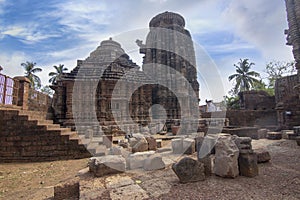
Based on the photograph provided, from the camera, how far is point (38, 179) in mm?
4617

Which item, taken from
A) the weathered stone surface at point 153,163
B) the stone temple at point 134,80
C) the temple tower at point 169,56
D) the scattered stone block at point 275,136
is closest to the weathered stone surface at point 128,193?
the weathered stone surface at point 153,163

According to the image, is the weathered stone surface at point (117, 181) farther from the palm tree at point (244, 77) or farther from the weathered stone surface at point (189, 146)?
the palm tree at point (244, 77)

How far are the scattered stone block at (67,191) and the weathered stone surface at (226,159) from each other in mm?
2635

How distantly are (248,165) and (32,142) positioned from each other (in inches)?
292

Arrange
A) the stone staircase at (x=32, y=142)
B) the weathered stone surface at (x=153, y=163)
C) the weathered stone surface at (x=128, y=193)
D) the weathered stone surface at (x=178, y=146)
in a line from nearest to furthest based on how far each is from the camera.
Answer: the weathered stone surface at (x=128, y=193), the weathered stone surface at (x=153, y=163), the weathered stone surface at (x=178, y=146), the stone staircase at (x=32, y=142)

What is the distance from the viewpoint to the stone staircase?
6.75 meters

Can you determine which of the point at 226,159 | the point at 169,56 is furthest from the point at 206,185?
the point at 169,56

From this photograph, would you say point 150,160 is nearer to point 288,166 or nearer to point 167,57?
point 288,166

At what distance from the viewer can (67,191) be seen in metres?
3.13

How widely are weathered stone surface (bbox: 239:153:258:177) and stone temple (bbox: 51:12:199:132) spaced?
11102 mm

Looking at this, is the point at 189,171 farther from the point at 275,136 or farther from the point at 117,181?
the point at 275,136

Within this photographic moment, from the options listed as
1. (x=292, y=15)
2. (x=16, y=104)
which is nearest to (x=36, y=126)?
(x=16, y=104)

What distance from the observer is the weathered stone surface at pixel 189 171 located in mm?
3004

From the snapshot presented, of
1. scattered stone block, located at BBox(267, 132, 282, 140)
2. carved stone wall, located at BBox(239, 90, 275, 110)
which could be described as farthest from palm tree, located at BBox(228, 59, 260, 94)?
scattered stone block, located at BBox(267, 132, 282, 140)
